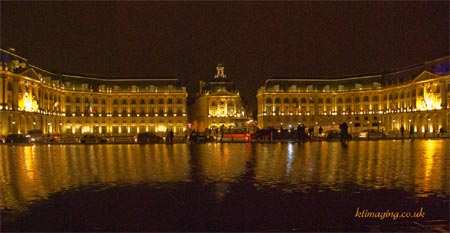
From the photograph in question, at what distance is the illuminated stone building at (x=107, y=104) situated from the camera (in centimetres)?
11239

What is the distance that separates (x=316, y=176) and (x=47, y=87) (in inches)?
4090

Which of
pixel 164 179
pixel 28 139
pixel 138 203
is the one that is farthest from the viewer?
pixel 28 139

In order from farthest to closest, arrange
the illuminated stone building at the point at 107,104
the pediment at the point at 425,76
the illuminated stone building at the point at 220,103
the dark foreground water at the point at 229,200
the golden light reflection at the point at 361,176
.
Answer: the illuminated stone building at the point at 220,103, the illuminated stone building at the point at 107,104, the pediment at the point at 425,76, the golden light reflection at the point at 361,176, the dark foreground water at the point at 229,200

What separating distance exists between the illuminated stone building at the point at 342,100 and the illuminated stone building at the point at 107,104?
2672 centimetres

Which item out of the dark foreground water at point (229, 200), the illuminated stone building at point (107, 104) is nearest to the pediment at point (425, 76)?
the illuminated stone building at point (107, 104)

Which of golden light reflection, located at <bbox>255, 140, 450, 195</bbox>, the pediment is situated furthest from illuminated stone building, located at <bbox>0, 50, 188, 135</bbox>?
golden light reflection, located at <bbox>255, 140, 450, 195</bbox>

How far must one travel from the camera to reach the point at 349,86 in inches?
5389

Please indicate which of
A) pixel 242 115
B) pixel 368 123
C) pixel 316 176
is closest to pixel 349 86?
pixel 368 123

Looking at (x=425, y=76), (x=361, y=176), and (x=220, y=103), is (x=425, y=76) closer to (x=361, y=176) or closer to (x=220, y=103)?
(x=220, y=103)

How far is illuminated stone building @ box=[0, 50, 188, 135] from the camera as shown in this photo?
11239 centimetres

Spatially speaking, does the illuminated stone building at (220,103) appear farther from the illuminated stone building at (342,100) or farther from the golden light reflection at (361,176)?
the golden light reflection at (361,176)

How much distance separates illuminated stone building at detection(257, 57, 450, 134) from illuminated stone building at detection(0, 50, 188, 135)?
→ 26.7 meters

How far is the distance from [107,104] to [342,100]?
66513mm

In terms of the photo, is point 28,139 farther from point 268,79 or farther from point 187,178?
point 268,79
